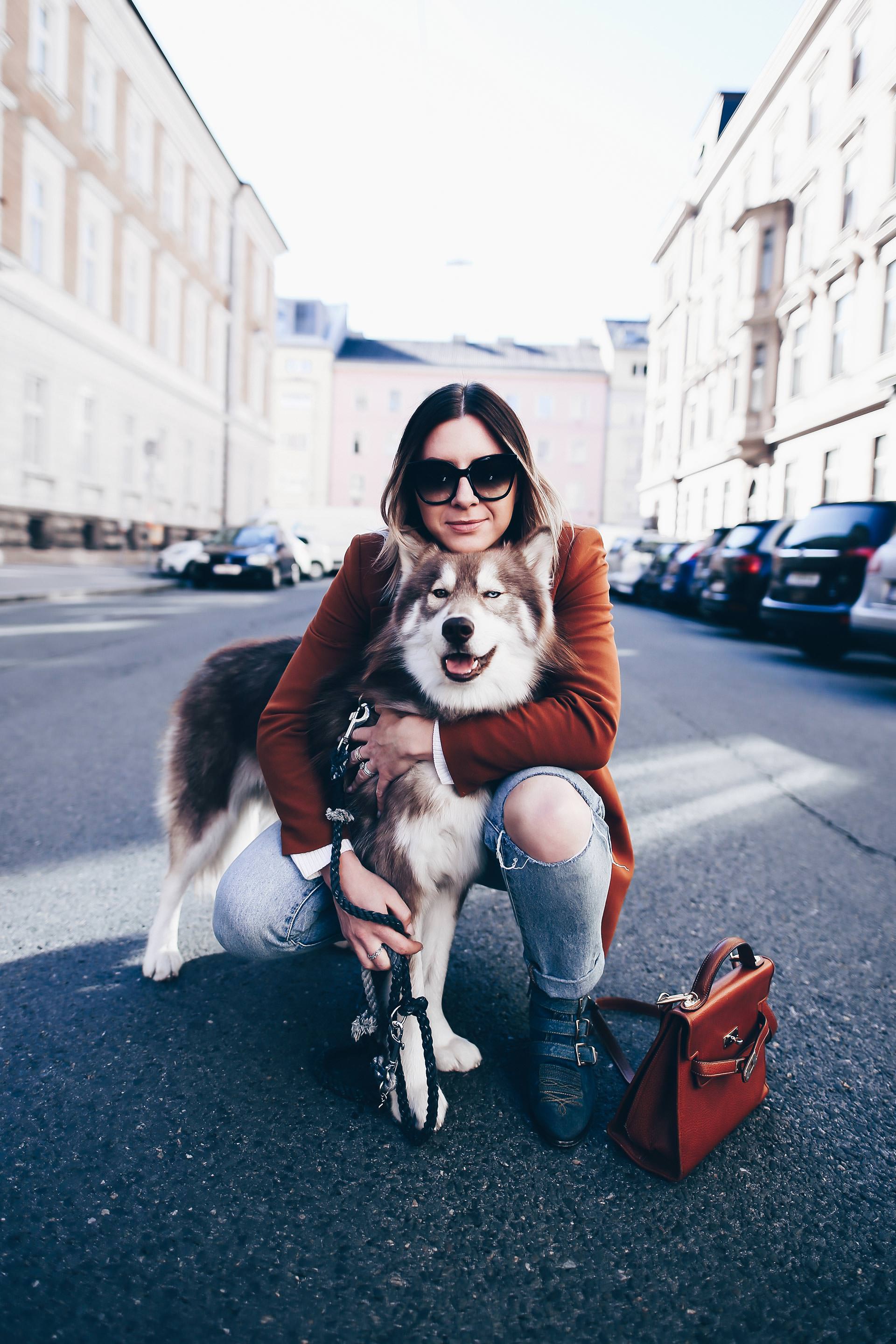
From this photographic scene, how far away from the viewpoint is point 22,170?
56.6 ft

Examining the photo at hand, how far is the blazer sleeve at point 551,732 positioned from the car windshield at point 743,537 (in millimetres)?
10579

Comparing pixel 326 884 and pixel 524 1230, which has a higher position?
pixel 326 884

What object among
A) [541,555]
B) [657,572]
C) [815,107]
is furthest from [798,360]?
[541,555]

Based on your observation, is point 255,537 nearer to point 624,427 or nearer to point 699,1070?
point 699,1070

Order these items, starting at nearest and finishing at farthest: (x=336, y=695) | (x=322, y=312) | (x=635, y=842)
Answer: (x=336, y=695) → (x=635, y=842) → (x=322, y=312)

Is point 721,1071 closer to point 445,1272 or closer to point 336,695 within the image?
point 445,1272

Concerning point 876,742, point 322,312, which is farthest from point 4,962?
point 322,312

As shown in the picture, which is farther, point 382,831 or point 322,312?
point 322,312

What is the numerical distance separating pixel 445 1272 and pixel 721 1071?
63cm

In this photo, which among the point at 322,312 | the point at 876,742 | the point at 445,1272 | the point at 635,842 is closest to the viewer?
the point at 445,1272

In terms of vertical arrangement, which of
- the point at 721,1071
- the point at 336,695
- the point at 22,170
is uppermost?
the point at 22,170

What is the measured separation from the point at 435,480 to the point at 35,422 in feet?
64.0

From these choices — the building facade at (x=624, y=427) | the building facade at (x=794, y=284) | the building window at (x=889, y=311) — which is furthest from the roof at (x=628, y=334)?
the building window at (x=889, y=311)

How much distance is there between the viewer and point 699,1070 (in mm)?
1591
